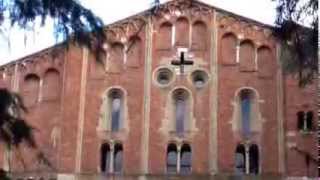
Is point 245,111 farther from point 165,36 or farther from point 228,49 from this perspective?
point 165,36

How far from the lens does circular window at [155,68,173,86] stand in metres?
27.2

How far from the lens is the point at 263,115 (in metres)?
26.5

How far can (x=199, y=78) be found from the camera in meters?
27.2

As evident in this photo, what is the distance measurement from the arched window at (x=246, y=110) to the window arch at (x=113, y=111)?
14.2ft

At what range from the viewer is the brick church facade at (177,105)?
85.5 feet

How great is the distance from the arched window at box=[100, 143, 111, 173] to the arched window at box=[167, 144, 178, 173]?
216 centimetres

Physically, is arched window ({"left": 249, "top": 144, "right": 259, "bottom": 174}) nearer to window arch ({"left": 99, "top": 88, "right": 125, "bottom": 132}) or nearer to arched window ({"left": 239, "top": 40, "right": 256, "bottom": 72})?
arched window ({"left": 239, "top": 40, "right": 256, "bottom": 72})

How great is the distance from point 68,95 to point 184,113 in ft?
14.1

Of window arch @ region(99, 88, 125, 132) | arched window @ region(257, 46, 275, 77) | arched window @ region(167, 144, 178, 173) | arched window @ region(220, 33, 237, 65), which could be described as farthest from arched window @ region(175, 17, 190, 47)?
arched window @ region(167, 144, 178, 173)

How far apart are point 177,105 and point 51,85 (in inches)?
193

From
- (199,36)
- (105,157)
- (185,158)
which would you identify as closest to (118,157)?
(105,157)

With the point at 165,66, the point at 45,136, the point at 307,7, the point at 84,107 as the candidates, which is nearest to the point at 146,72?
the point at 165,66

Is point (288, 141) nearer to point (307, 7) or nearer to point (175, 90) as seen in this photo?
point (175, 90)

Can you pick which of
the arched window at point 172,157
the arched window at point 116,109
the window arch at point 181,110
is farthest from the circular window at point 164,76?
the arched window at point 172,157
